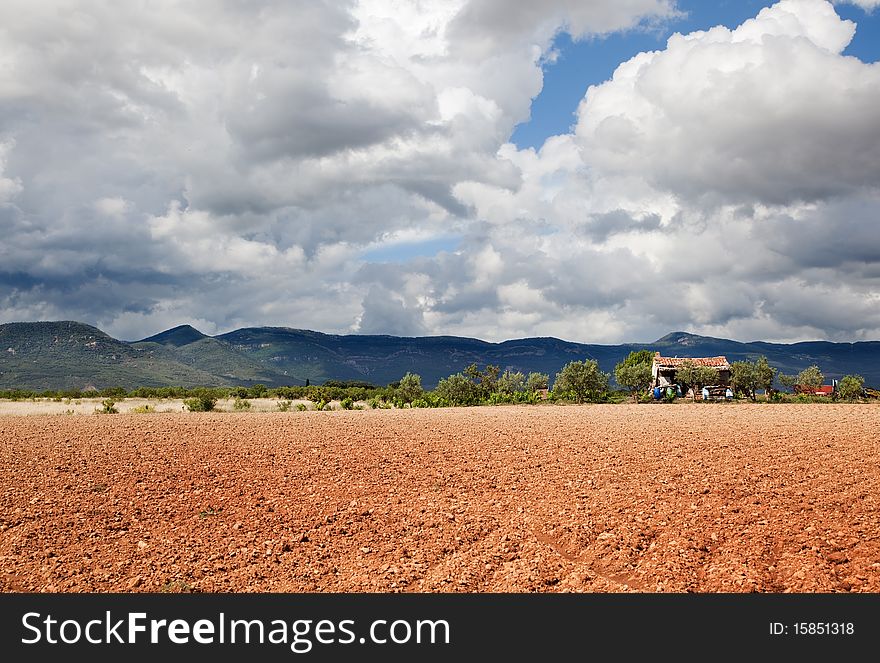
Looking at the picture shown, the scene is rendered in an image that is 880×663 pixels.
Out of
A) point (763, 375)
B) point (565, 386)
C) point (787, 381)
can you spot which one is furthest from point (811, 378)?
point (565, 386)

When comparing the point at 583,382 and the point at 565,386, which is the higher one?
the point at 583,382

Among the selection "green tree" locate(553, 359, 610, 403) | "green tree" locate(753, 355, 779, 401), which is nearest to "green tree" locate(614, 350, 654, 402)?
"green tree" locate(553, 359, 610, 403)

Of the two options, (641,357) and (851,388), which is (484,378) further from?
(641,357)

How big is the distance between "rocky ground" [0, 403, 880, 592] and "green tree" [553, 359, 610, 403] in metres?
33.4

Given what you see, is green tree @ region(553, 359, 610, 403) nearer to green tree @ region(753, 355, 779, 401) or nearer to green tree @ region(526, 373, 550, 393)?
green tree @ region(526, 373, 550, 393)

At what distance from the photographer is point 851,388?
5200 centimetres

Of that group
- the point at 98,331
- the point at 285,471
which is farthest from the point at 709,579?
the point at 98,331

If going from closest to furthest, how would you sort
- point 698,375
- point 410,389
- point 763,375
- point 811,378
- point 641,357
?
point 763,375
point 410,389
point 811,378
point 698,375
point 641,357

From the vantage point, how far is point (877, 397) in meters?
53.5

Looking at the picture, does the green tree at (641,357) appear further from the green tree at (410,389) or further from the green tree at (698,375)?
the green tree at (410,389)

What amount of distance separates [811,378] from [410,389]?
35.6 metres

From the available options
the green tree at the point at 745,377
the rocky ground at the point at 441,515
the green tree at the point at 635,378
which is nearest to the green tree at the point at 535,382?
the green tree at the point at 635,378

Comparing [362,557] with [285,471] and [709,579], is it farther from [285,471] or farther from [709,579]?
[285,471]
